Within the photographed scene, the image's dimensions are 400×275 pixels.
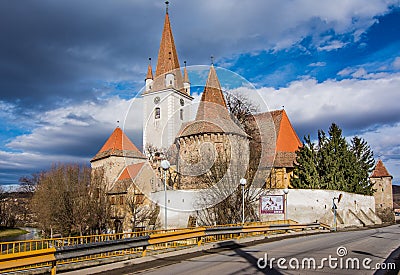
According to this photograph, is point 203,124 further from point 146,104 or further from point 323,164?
point 146,104

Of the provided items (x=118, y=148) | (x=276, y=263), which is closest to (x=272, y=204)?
(x=276, y=263)

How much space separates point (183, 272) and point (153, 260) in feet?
8.51

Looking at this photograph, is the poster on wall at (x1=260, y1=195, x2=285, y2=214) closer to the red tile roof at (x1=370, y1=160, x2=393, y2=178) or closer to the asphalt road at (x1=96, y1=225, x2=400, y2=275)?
the asphalt road at (x1=96, y1=225, x2=400, y2=275)

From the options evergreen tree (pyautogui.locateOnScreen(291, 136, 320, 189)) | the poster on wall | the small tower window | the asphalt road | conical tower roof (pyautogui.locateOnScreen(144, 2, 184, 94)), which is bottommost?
the asphalt road

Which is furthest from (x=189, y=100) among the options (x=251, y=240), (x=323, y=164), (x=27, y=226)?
(x=251, y=240)

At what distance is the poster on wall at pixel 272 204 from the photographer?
88.3ft

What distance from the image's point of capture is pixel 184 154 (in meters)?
41.7

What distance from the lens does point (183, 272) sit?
9953 millimetres

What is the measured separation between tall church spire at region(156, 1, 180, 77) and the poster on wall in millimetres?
43923

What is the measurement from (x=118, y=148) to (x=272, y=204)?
45494 millimetres

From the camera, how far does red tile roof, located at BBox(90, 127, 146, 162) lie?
66.9 m

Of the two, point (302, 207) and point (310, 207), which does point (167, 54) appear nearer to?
point (302, 207)

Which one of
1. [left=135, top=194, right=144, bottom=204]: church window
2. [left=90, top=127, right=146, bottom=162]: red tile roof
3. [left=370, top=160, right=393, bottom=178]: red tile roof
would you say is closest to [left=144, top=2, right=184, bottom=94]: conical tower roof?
[left=90, top=127, right=146, bottom=162]: red tile roof

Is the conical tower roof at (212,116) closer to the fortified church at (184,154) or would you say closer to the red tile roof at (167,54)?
the fortified church at (184,154)
